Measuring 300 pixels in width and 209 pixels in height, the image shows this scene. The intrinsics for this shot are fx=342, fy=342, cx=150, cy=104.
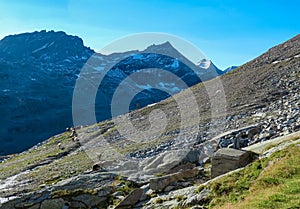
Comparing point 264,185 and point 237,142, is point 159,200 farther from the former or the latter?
point 237,142

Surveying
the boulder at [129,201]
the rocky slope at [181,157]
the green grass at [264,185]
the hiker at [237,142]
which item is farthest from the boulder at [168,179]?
the hiker at [237,142]

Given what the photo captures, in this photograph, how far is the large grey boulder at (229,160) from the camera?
1820cm

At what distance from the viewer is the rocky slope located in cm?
1729

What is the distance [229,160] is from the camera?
18.4 m

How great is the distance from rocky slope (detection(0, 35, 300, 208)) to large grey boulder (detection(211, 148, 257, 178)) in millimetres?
1153

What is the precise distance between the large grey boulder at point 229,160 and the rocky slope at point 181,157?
3.78 ft

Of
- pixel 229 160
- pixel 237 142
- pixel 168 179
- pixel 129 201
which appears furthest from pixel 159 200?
pixel 237 142

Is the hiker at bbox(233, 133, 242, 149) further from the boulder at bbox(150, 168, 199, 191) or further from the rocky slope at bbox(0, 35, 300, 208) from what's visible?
the boulder at bbox(150, 168, 199, 191)

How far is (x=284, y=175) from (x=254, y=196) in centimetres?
212

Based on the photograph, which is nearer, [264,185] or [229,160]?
[264,185]

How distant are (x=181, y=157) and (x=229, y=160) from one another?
588 cm

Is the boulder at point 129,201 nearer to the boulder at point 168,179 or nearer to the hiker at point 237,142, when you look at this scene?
the boulder at point 168,179

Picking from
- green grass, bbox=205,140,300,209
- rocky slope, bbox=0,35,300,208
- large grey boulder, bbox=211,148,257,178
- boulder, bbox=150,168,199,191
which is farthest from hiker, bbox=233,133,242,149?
green grass, bbox=205,140,300,209

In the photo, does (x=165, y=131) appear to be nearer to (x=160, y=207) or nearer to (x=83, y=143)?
(x=83, y=143)
